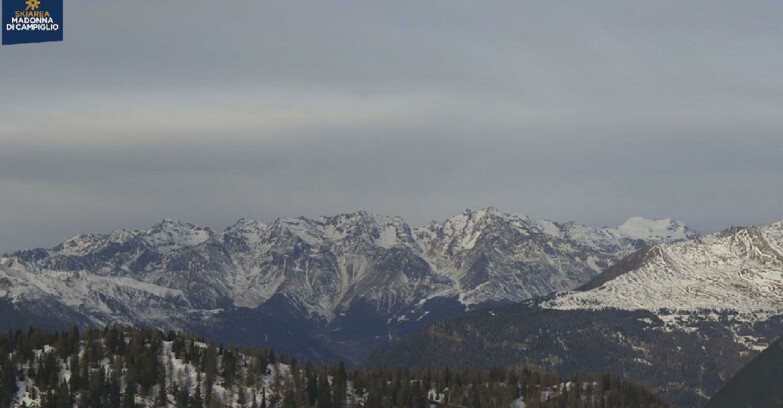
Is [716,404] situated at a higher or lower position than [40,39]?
lower

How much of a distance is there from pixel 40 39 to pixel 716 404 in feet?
552

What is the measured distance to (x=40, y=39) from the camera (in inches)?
7539

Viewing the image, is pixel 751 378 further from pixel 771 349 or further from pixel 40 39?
pixel 40 39

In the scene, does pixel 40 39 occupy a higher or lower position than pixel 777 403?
higher

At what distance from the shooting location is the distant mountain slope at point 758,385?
135ft

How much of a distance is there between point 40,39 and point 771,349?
169272mm

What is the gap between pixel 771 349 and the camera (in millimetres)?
41594

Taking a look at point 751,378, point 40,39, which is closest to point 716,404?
point 751,378

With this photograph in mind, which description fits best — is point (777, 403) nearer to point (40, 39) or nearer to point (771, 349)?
point (771, 349)

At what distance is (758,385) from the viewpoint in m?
41.8

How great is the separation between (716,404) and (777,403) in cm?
279

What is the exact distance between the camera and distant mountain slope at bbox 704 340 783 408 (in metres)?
41.0

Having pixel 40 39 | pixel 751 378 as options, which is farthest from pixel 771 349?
pixel 40 39

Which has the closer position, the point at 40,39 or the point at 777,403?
the point at 777,403
